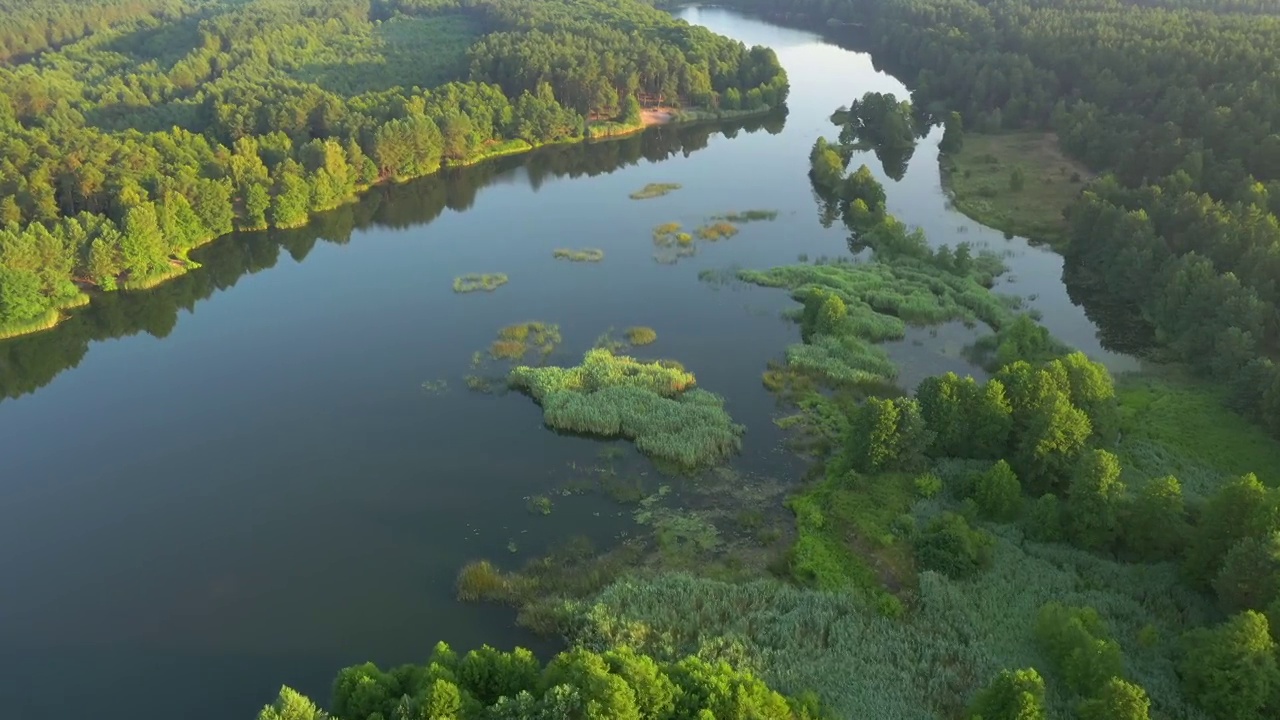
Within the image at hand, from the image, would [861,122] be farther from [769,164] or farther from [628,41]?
[628,41]

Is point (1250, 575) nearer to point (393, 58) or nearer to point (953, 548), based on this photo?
point (953, 548)

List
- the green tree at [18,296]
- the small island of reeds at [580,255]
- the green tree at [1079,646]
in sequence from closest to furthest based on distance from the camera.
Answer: the green tree at [1079,646]
the green tree at [18,296]
the small island of reeds at [580,255]

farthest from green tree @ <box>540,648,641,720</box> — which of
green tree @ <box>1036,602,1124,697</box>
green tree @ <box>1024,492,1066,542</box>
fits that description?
green tree @ <box>1024,492,1066,542</box>

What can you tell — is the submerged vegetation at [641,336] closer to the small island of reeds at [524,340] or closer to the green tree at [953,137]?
the small island of reeds at [524,340]

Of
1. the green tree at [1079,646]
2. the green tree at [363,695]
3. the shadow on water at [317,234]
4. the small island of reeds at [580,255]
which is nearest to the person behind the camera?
the green tree at [363,695]

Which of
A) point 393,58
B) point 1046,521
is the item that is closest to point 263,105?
point 393,58

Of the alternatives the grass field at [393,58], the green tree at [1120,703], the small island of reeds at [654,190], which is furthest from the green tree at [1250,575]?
the grass field at [393,58]

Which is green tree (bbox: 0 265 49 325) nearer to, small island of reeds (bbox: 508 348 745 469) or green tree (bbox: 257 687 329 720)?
small island of reeds (bbox: 508 348 745 469)
